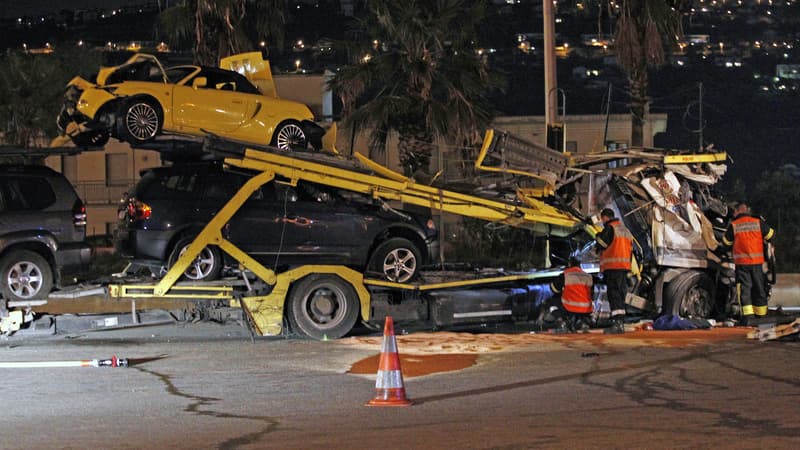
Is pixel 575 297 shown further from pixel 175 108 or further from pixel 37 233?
pixel 37 233

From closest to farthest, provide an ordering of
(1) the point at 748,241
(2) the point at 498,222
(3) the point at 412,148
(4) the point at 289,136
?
(1) the point at 748,241 < (2) the point at 498,222 < (4) the point at 289,136 < (3) the point at 412,148

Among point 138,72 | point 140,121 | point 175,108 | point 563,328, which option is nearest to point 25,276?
point 140,121

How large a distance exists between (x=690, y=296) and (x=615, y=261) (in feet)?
5.39

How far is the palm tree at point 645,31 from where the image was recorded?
83.9 feet

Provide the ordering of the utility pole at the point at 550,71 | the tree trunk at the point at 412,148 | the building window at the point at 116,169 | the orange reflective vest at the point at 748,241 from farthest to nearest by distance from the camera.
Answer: the building window at the point at 116,169 → the tree trunk at the point at 412,148 → the utility pole at the point at 550,71 → the orange reflective vest at the point at 748,241

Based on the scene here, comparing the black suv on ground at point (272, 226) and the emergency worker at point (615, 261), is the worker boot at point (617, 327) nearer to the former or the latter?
the emergency worker at point (615, 261)

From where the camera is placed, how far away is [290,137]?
1697 cm

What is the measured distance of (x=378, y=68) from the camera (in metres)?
24.8

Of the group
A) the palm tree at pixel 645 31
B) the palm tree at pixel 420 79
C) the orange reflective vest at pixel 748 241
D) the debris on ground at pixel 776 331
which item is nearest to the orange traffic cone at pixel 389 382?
the debris on ground at pixel 776 331

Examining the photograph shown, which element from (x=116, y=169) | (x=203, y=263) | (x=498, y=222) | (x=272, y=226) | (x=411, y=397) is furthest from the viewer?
(x=116, y=169)

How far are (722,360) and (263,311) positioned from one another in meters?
5.68

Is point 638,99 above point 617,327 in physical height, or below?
above

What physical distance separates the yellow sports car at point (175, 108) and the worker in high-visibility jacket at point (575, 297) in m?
4.14

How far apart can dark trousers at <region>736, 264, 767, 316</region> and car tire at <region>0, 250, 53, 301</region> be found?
9.59 metres
